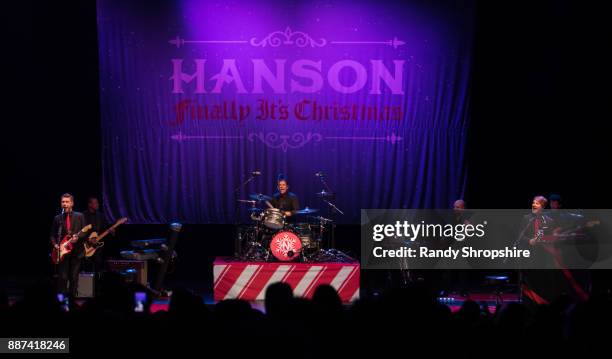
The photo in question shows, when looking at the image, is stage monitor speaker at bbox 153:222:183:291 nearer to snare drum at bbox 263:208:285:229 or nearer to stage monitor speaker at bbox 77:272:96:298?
stage monitor speaker at bbox 77:272:96:298

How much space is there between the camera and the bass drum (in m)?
11.3

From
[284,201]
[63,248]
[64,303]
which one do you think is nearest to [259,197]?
[284,201]

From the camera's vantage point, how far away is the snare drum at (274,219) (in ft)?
37.4

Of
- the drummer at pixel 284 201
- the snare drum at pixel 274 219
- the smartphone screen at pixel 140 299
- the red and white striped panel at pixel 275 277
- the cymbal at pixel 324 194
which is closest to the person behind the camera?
the smartphone screen at pixel 140 299

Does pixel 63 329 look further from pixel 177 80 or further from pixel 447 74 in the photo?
pixel 447 74

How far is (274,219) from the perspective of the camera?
11422 millimetres

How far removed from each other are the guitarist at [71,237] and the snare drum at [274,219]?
2.87 metres

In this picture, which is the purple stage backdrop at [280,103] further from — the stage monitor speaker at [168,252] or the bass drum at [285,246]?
the bass drum at [285,246]

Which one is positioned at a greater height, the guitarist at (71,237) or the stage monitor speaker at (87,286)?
the guitarist at (71,237)

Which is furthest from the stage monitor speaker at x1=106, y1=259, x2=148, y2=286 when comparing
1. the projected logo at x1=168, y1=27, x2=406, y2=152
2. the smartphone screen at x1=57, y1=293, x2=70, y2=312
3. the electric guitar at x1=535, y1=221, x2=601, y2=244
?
the electric guitar at x1=535, y1=221, x2=601, y2=244

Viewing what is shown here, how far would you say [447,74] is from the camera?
12.2 metres

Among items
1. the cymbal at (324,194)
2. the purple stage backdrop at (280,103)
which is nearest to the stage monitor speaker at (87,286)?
the purple stage backdrop at (280,103)

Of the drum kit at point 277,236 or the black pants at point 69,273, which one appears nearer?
the black pants at point 69,273

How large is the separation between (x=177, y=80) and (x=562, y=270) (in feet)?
22.4
